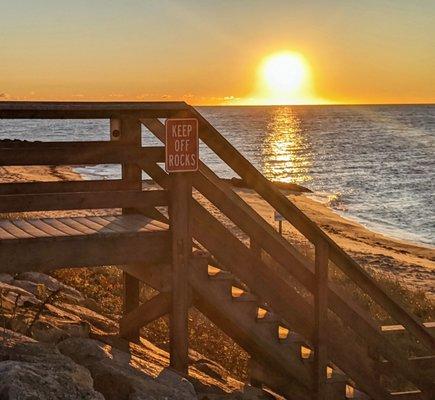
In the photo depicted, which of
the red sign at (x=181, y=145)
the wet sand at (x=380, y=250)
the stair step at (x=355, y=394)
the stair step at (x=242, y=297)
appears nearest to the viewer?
the red sign at (x=181, y=145)

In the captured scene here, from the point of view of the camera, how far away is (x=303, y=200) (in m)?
44.1

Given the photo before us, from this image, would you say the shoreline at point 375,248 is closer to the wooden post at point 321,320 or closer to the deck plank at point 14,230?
the wooden post at point 321,320

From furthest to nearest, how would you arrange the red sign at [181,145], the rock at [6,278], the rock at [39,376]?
1. the rock at [6,278]
2. the red sign at [181,145]
3. the rock at [39,376]

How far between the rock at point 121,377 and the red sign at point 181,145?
165 centimetres

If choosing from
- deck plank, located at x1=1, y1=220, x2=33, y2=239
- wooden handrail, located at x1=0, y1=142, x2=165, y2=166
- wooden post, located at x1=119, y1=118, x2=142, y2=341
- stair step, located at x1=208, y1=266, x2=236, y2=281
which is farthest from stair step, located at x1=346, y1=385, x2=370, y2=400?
deck plank, located at x1=1, y1=220, x2=33, y2=239

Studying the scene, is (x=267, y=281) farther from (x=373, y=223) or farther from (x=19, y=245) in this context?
(x=373, y=223)

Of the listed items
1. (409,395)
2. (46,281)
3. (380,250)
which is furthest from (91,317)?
(380,250)

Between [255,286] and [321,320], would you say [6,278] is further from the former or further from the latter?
[321,320]

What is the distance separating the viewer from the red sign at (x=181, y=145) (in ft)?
20.7

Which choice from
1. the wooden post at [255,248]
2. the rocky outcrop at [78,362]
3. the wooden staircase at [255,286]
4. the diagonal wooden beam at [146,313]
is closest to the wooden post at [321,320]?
the wooden staircase at [255,286]

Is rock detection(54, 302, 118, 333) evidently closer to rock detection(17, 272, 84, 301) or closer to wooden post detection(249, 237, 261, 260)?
rock detection(17, 272, 84, 301)

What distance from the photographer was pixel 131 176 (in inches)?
302

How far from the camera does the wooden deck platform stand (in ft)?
20.4

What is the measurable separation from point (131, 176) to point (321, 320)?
Result: 243 centimetres
